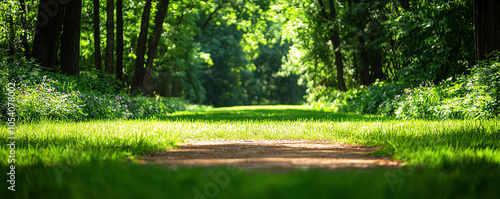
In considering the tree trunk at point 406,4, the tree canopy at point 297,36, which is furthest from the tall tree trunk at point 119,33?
the tree trunk at point 406,4

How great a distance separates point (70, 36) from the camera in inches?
560

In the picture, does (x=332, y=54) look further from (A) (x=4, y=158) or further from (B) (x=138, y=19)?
(A) (x=4, y=158)

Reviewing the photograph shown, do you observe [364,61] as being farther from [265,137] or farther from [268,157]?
[268,157]

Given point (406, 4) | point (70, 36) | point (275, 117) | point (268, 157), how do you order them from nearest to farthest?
point (268, 157) → point (70, 36) → point (275, 117) → point (406, 4)

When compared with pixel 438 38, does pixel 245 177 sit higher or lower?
lower

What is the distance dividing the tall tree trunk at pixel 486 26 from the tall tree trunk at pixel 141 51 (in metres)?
14.2

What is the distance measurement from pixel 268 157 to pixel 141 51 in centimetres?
1742

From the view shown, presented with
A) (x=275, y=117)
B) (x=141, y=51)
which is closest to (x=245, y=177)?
(x=275, y=117)

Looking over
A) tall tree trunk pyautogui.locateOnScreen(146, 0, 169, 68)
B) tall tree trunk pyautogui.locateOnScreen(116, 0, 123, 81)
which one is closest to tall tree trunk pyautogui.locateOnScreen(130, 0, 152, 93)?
tall tree trunk pyautogui.locateOnScreen(146, 0, 169, 68)

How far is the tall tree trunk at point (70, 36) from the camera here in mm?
14094

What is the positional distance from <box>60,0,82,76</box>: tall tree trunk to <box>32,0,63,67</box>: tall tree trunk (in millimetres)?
392

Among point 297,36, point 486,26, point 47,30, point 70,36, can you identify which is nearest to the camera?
point 486,26

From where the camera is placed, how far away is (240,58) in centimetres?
5588

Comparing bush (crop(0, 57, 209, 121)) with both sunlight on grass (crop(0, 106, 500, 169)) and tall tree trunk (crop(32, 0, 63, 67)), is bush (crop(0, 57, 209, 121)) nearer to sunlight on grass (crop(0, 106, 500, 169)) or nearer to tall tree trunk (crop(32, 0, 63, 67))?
tall tree trunk (crop(32, 0, 63, 67))
